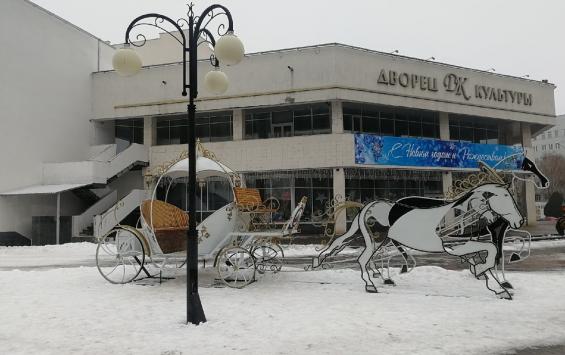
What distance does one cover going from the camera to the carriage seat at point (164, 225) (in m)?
10.4

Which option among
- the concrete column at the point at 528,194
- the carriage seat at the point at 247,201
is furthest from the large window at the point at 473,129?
the carriage seat at the point at 247,201

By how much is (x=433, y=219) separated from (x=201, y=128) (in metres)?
25.2

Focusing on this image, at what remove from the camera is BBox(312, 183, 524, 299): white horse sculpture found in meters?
8.85

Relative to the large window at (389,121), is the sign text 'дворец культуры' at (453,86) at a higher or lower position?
higher

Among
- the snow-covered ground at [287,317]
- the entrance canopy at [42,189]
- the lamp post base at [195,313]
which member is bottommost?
the snow-covered ground at [287,317]

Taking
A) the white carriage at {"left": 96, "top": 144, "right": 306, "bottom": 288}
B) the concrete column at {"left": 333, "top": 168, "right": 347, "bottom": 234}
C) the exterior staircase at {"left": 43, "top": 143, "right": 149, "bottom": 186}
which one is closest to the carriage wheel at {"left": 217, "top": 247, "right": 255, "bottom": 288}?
A: the white carriage at {"left": 96, "top": 144, "right": 306, "bottom": 288}

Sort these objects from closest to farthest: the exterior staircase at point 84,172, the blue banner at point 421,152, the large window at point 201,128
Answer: the blue banner at point 421,152
the exterior staircase at point 84,172
the large window at point 201,128

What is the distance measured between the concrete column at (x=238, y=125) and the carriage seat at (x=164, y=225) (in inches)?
750

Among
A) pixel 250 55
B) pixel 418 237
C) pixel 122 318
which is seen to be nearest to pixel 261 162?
pixel 250 55

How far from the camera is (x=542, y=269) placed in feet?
43.1

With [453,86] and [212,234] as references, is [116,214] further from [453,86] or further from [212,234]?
[453,86]

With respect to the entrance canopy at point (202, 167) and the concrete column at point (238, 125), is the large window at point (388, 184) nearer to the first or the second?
the concrete column at point (238, 125)

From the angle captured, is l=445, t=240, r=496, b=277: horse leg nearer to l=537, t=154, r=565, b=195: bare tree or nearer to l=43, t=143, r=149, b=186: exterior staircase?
l=43, t=143, r=149, b=186: exterior staircase

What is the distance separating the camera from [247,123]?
104 feet
